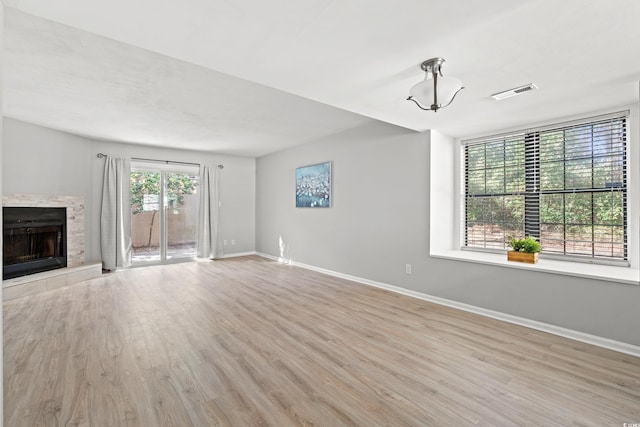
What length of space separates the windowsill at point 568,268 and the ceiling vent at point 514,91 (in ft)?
5.76

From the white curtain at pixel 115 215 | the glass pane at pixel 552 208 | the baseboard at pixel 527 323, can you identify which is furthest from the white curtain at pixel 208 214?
the glass pane at pixel 552 208

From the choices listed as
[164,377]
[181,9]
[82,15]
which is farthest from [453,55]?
[164,377]

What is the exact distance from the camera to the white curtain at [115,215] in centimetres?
563

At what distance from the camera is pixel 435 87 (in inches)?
85.5

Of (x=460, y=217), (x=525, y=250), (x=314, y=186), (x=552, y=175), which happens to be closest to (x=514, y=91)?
(x=552, y=175)

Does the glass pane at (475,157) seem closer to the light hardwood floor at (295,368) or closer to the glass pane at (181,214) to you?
the light hardwood floor at (295,368)

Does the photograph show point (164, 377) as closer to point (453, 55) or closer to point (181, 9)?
point (181, 9)

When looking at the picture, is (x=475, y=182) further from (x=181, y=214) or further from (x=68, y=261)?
(x=68, y=261)

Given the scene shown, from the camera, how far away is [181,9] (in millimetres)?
1624

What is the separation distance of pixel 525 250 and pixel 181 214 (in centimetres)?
646

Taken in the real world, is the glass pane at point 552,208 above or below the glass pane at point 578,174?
below

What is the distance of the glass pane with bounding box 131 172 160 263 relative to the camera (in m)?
6.12

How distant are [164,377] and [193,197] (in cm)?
529

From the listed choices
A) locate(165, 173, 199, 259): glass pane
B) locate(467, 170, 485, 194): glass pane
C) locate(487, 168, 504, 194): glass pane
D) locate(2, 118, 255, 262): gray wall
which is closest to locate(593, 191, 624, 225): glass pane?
locate(487, 168, 504, 194): glass pane
